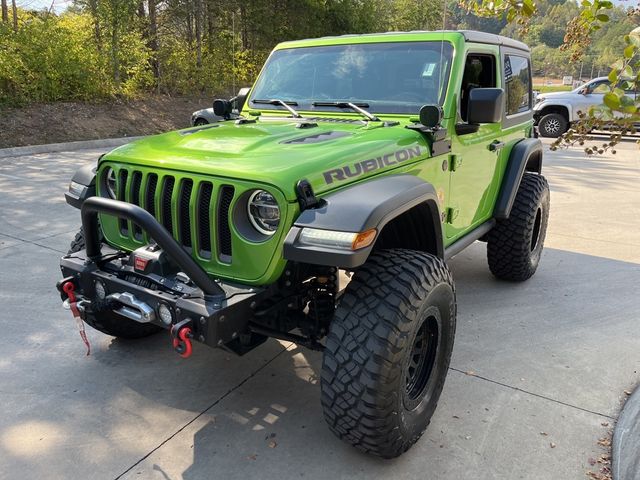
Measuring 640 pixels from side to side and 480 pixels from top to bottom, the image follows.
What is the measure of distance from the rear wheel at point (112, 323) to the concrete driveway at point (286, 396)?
100mm

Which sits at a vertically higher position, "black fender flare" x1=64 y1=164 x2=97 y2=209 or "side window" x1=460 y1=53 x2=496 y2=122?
"side window" x1=460 y1=53 x2=496 y2=122

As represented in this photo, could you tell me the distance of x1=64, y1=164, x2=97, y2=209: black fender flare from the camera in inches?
121

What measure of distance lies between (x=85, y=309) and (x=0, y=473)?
30.5 inches

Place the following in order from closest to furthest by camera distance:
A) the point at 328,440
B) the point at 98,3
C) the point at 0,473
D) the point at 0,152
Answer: the point at 0,473 < the point at 328,440 < the point at 0,152 < the point at 98,3

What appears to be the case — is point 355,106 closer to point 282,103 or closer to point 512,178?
point 282,103

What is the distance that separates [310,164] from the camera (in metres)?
2.43

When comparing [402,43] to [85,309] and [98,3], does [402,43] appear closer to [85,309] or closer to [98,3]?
[85,309]

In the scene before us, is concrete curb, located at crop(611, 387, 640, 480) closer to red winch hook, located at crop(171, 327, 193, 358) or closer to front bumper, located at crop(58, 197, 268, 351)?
front bumper, located at crop(58, 197, 268, 351)

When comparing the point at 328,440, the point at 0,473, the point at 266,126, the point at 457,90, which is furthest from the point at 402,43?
the point at 0,473

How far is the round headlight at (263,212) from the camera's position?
7.79ft

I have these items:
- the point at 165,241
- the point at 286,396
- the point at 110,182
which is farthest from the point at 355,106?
the point at 286,396

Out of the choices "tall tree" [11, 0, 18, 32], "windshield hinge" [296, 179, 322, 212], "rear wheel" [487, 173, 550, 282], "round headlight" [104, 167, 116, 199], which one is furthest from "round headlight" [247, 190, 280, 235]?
"tall tree" [11, 0, 18, 32]

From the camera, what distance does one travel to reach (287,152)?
259 centimetres

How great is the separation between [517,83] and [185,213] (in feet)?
10.6
